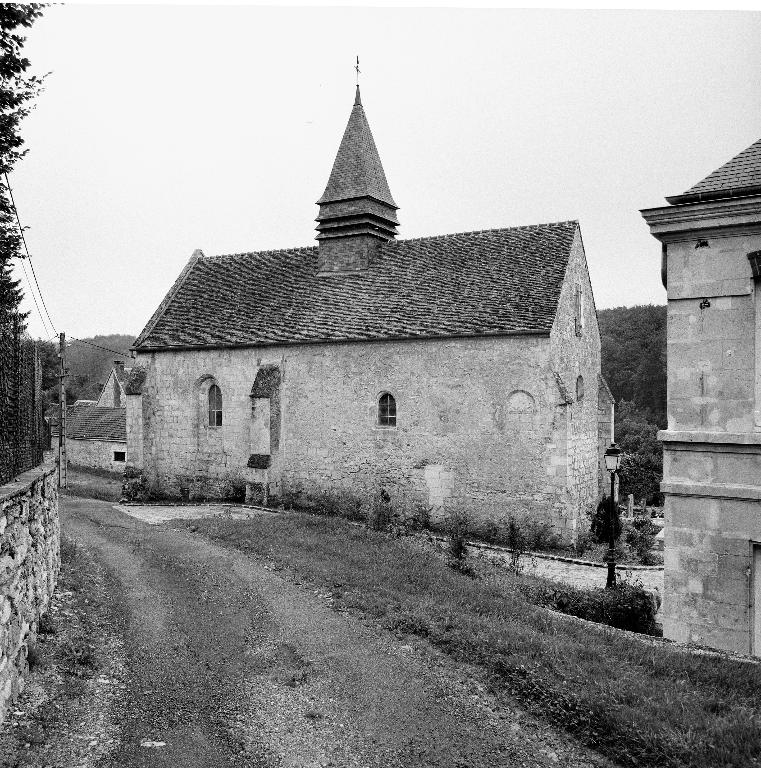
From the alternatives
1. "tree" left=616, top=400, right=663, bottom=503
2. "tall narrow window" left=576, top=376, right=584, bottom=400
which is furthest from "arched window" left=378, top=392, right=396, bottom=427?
"tree" left=616, top=400, right=663, bottom=503

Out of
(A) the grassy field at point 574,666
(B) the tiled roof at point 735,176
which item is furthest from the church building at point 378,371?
(B) the tiled roof at point 735,176

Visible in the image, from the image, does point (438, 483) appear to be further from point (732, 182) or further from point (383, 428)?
point (732, 182)

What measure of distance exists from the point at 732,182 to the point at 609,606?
265 inches

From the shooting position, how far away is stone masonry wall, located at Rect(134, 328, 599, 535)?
1755 centimetres

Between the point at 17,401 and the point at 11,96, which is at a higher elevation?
the point at 11,96

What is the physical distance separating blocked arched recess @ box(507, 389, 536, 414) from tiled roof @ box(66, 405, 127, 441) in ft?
79.8

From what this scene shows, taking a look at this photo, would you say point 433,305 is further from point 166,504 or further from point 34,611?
point 34,611

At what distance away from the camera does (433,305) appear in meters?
19.6

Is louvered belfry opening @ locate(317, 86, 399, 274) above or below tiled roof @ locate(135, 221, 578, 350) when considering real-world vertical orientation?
above

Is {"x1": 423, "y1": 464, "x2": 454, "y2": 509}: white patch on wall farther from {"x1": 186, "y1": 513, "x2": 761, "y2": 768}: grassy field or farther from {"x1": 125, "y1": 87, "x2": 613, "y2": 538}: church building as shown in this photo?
{"x1": 186, "y1": 513, "x2": 761, "y2": 768}: grassy field

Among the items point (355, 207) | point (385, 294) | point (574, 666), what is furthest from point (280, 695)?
point (355, 207)

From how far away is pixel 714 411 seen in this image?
9.01 metres

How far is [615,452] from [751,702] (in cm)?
764

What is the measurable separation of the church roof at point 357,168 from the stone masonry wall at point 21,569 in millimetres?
15492
